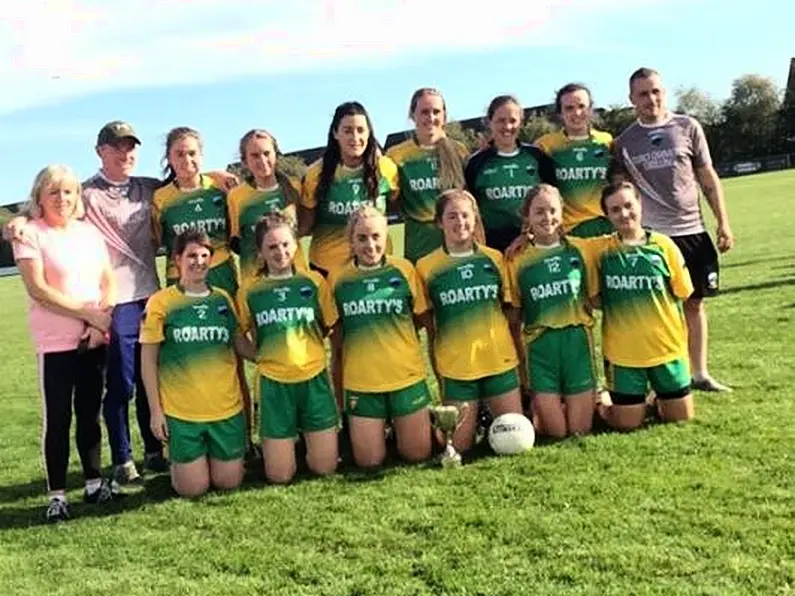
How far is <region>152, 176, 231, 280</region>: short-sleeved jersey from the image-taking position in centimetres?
673

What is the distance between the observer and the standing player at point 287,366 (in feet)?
20.5

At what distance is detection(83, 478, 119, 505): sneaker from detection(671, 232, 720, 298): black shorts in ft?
14.3

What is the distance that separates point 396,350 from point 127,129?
2353mm

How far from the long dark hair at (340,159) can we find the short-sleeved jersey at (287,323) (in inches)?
29.8

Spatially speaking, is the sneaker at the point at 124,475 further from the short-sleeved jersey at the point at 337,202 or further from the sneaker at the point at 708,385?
the sneaker at the point at 708,385

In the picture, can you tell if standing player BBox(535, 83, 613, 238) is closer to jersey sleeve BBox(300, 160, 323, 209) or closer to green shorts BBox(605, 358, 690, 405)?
green shorts BBox(605, 358, 690, 405)

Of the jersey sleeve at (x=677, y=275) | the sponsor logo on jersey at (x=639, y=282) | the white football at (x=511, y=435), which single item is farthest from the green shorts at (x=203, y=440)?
the jersey sleeve at (x=677, y=275)

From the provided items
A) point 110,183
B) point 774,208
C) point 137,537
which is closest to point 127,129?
point 110,183

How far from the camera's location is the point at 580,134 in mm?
7090

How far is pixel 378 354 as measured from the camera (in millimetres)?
6359

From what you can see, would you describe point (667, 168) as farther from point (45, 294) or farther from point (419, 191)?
point (45, 294)

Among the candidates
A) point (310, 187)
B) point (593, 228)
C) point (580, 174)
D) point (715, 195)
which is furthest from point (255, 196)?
point (715, 195)

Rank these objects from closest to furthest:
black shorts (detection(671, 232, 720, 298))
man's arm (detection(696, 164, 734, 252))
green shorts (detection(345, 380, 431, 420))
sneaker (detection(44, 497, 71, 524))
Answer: sneaker (detection(44, 497, 71, 524)), green shorts (detection(345, 380, 431, 420)), black shorts (detection(671, 232, 720, 298)), man's arm (detection(696, 164, 734, 252))

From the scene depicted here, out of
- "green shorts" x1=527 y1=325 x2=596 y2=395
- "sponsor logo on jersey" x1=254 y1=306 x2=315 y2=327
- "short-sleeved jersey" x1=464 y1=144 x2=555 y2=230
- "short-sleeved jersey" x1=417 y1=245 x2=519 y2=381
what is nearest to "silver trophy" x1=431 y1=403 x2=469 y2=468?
"short-sleeved jersey" x1=417 y1=245 x2=519 y2=381
